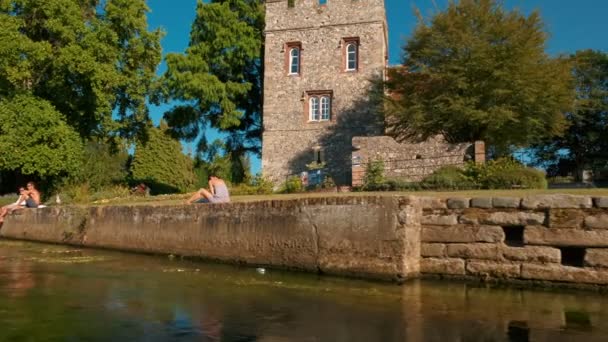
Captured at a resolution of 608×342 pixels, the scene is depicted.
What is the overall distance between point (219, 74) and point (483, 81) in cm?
1706

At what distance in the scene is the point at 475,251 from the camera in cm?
863

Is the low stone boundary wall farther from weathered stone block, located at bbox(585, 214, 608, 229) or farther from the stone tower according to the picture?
the stone tower

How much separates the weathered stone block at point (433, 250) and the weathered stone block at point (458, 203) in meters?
0.66

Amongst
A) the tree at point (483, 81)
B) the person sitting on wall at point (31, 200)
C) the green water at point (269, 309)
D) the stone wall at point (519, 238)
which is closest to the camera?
the green water at point (269, 309)

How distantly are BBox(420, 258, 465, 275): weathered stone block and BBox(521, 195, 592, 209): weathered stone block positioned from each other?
137 centimetres

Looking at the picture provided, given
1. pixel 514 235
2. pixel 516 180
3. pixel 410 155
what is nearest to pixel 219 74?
pixel 410 155

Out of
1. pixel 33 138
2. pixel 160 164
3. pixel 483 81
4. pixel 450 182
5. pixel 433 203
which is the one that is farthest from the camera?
pixel 160 164

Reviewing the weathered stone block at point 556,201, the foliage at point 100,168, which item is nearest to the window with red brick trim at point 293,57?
the foliage at point 100,168

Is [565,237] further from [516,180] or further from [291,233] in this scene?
[516,180]

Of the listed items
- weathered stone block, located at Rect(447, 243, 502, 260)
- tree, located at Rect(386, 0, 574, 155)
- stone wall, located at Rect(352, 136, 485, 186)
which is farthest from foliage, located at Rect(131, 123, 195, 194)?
weathered stone block, located at Rect(447, 243, 502, 260)

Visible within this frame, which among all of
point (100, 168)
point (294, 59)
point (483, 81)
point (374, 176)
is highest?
point (294, 59)

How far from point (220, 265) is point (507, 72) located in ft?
57.5

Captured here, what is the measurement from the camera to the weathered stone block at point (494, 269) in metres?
8.31

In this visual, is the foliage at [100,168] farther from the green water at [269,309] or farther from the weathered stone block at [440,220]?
the weathered stone block at [440,220]
